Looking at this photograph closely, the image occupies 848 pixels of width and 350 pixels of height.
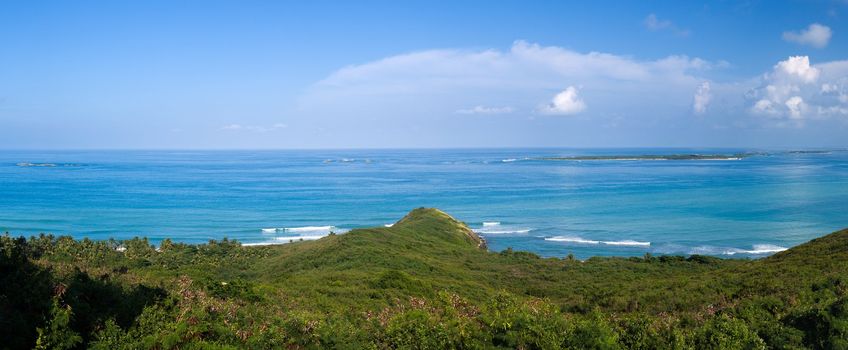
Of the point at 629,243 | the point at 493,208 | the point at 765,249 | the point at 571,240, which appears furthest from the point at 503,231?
the point at 765,249

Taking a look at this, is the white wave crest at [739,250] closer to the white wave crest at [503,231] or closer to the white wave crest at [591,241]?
the white wave crest at [591,241]

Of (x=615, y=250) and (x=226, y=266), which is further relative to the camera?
(x=615, y=250)

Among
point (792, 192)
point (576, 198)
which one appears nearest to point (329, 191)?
point (576, 198)

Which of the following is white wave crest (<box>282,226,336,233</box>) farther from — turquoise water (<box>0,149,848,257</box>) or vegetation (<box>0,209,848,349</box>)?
vegetation (<box>0,209,848,349</box>)

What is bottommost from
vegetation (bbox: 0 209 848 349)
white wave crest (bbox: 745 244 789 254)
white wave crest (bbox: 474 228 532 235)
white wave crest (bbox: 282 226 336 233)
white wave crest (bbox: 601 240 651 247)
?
white wave crest (bbox: 282 226 336 233)

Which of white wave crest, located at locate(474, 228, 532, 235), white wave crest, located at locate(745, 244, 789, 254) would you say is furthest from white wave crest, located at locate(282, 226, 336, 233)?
white wave crest, located at locate(745, 244, 789, 254)

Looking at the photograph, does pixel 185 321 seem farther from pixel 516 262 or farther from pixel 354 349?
pixel 516 262

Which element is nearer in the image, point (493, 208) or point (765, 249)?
point (765, 249)

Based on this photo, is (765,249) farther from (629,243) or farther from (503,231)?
(503,231)

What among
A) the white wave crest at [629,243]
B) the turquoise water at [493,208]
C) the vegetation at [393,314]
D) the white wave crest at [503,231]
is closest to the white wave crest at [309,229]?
the turquoise water at [493,208]

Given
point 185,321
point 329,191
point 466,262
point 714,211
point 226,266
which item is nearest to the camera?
point 185,321

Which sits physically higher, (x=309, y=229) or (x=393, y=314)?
(x=393, y=314)
